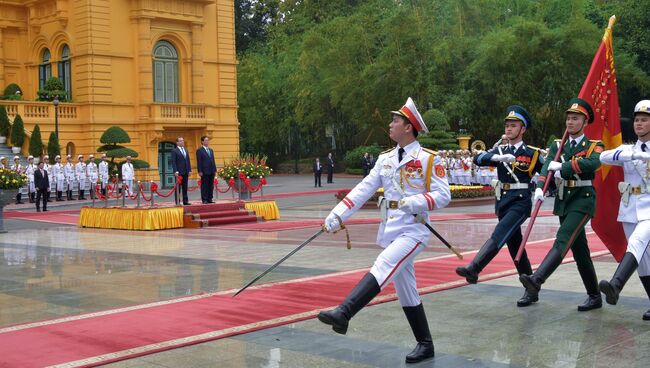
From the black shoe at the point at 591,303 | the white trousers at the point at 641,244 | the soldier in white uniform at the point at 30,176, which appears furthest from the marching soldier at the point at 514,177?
the soldier in white uniform at the point at 30,176

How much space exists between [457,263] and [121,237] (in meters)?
9.32

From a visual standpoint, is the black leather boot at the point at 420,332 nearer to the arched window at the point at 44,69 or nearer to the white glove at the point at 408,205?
the white glove at the point at 408,205

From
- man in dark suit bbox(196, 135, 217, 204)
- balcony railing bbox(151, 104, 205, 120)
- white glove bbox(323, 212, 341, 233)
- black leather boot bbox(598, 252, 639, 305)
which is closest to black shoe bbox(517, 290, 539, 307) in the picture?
black leather boot bbox(598, 252, 639, 305)

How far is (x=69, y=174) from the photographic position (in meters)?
33.1

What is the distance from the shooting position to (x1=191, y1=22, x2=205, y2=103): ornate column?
42.0m

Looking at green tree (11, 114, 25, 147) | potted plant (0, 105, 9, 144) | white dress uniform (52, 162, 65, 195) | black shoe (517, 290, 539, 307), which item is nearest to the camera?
black shoe (517, 290, 539, 307)

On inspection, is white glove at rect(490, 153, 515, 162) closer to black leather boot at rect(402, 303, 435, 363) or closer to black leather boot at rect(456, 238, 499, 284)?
black leather boot at rect(456, 238, 499, 284)

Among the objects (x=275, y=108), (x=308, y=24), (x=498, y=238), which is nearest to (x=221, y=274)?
(x=498, y=238)

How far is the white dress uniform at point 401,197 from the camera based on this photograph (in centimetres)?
617

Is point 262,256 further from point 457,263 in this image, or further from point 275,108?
point 275,108

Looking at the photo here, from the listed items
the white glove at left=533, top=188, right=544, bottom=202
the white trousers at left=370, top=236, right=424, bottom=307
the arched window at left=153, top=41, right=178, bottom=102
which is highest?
the arched window at left=153, top=41, right=178, bottom=102

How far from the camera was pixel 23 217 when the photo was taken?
2577 cm

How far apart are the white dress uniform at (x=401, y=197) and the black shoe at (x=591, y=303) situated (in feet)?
7.97

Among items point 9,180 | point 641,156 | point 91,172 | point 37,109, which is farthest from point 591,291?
point 37,109
